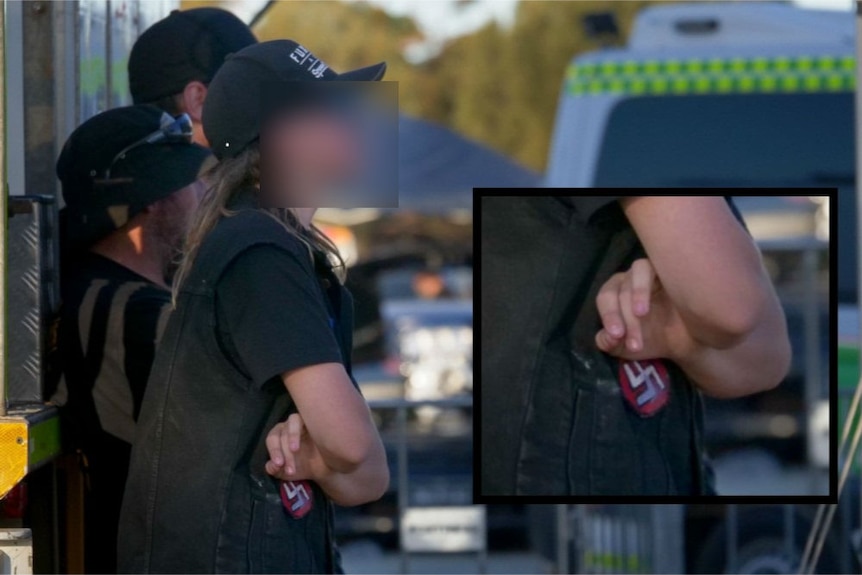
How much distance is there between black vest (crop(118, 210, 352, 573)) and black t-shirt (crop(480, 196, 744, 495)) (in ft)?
1.04

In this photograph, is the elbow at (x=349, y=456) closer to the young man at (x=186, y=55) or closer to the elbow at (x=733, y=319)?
the elbow at (x=733, y=319)

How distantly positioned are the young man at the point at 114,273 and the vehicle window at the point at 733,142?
428cm

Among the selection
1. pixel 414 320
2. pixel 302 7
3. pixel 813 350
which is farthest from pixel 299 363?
pixel 302 7

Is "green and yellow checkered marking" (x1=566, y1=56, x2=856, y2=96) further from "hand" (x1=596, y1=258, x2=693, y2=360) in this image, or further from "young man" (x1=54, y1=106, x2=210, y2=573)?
"hand" (x1=596, y1=258, x2=693, y2=360)

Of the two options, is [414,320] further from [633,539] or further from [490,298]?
[490,298]

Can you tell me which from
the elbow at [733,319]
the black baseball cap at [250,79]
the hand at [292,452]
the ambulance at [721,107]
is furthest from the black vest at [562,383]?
the ambulance at [721,107]

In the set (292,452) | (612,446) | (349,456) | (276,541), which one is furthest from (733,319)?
(276,541)

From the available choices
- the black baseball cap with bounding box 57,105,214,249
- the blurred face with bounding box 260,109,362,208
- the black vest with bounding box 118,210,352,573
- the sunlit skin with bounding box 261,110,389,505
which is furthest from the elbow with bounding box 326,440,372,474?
the black baseball cap with bounding box 57,105,214,249

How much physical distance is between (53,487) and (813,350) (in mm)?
1567

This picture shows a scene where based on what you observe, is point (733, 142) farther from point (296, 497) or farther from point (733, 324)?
point (296, 497)

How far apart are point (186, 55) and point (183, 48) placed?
0.02m

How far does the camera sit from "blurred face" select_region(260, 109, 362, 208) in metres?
2.84

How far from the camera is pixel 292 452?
2.94 metres

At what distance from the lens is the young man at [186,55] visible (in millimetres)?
3355
